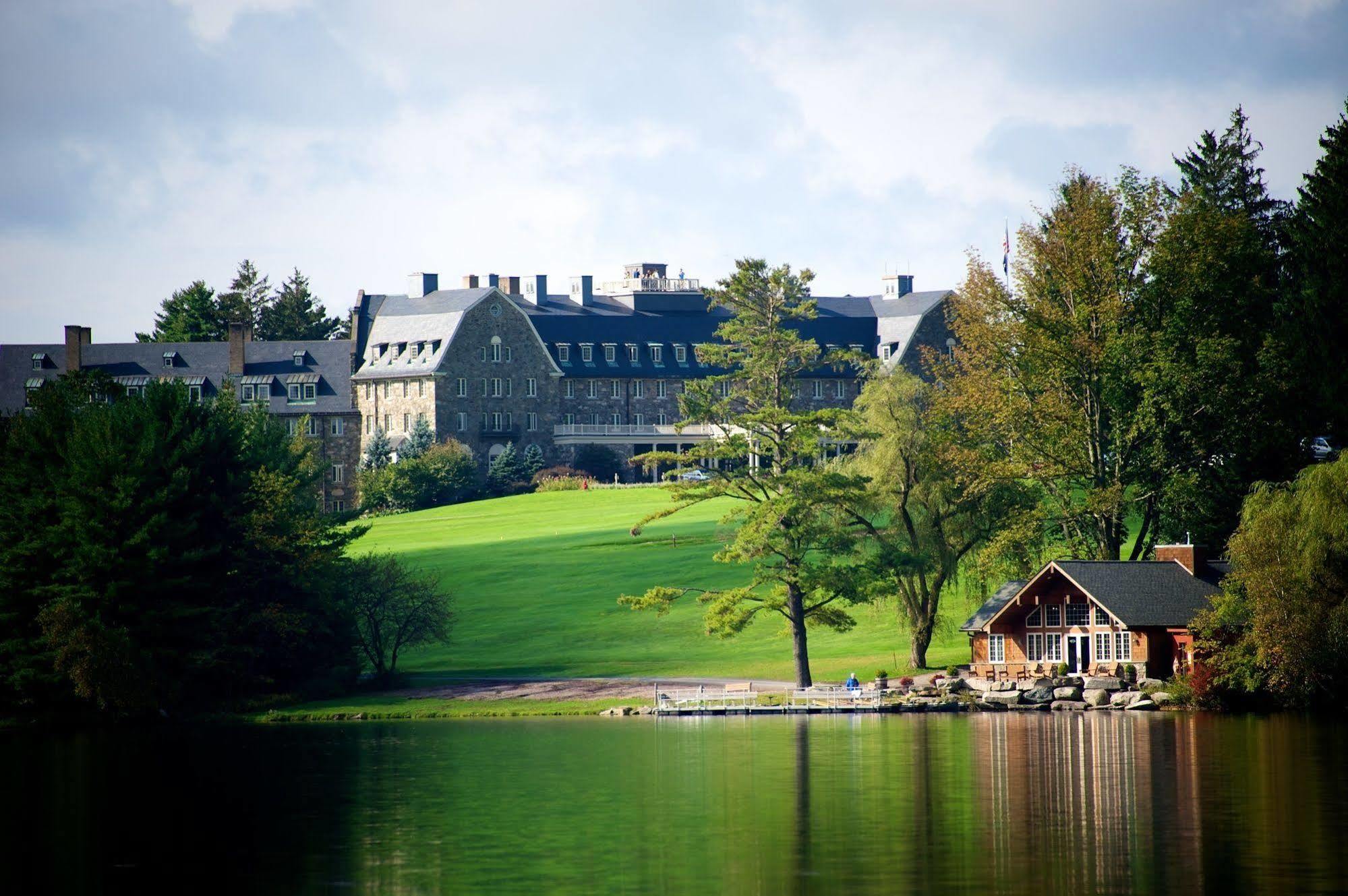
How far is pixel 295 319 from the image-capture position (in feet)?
497

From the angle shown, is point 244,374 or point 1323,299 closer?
point 1323,299

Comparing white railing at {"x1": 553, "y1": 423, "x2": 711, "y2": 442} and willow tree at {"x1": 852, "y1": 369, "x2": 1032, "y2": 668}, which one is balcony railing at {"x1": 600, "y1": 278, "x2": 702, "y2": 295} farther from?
willow tree at {"x1": 852, "y1": 369, "x2": 1032, "y2": 668}

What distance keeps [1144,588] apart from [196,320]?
341 ft

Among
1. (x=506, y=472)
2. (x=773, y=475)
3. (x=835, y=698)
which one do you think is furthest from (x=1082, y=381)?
(x=506, y=472)

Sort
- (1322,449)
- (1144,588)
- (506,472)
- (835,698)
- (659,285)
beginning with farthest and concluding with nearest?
(659,285)
(506,472)
(1322,449)
(1144,588)
(835,698)

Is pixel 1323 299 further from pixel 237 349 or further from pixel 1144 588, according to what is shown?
pixel 237 349

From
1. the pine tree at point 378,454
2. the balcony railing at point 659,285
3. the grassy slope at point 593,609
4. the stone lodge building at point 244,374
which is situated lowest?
the grassy slope at point 593,609

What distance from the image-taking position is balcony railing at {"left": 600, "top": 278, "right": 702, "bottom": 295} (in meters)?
141

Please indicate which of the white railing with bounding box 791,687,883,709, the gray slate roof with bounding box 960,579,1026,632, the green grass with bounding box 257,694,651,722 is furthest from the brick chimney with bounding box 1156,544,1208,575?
the green grass with bounding box 257,694,651,722

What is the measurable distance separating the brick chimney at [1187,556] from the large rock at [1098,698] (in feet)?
18.8

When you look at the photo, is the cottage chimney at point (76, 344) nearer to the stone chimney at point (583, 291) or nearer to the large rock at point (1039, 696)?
the stone chimney at point (583, 291)

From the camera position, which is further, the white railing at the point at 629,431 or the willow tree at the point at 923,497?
the white railing at the point at 629,431

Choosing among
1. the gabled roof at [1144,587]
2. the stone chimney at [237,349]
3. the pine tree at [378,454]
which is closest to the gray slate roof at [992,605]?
the gabled roof at [1144,587]

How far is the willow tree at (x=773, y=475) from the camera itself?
6172 cm
